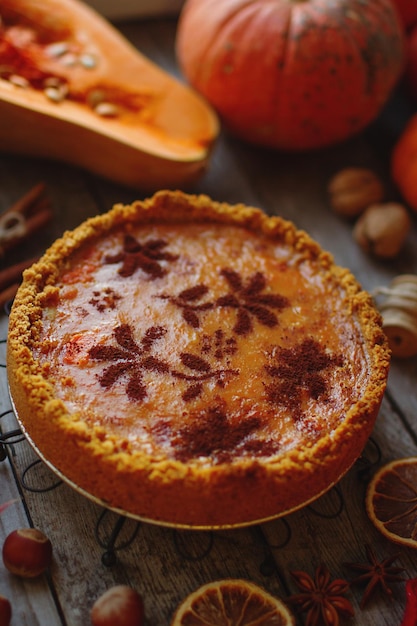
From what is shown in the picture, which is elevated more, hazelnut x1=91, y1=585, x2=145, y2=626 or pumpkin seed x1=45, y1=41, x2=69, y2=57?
pumpkin seed x1=45, y1=41, x2=69, y2=57

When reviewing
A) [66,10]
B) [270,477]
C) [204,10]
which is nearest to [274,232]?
[270,477]

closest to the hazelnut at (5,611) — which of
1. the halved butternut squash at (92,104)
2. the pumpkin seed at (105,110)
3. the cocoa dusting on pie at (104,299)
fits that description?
the cocoa dusting on pie at (104,299)

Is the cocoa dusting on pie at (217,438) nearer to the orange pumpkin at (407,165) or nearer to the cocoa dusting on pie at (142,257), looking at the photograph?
the cocoa dusting on pie at (142,257)

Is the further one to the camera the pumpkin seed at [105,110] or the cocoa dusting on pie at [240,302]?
the pumpkin seed at [105,110]

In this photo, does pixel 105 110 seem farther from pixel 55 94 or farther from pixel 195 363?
pixel 195 363

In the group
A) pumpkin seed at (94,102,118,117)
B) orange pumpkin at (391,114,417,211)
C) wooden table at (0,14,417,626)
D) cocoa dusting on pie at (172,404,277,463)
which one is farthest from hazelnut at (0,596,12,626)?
orange pumpkin at (391,114,417,211)

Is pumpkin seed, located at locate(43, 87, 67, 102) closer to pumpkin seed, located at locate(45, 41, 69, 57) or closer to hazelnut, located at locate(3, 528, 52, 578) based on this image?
pumpkin seed, located at locate(45, 41, 69, 57)
